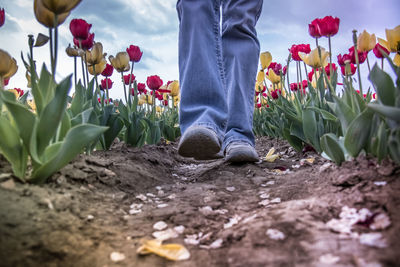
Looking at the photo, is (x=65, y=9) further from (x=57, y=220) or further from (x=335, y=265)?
(x=335, y=265)

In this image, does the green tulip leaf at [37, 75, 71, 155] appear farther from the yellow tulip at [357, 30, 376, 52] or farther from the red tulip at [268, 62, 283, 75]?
the red tulip at [268, 62, 283, 75]

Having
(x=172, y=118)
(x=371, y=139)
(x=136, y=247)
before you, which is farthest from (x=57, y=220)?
(x=172, y=118)

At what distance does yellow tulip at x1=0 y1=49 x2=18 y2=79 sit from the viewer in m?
1.31

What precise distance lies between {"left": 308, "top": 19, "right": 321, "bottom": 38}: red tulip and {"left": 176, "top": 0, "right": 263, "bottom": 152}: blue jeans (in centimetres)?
34

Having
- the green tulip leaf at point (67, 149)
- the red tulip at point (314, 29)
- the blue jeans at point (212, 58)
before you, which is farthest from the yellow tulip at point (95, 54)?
the red tulip at point (314, 29)

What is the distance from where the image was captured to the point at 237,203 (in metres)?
1.23

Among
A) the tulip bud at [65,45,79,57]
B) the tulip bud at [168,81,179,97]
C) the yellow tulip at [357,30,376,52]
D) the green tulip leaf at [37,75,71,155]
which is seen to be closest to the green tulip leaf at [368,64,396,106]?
the yellow tulip at [357,30,376,52]

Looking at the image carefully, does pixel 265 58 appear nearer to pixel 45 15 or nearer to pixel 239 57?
pixel 239 57

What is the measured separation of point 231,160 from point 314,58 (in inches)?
39.0

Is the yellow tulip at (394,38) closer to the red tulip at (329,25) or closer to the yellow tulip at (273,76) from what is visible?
the red tulip at (329,25)

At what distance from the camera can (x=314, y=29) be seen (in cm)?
176

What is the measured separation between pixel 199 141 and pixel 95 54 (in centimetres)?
99

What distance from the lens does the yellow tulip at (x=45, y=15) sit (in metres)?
1.08

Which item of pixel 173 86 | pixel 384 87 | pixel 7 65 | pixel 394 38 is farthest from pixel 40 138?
pixel 173 86
